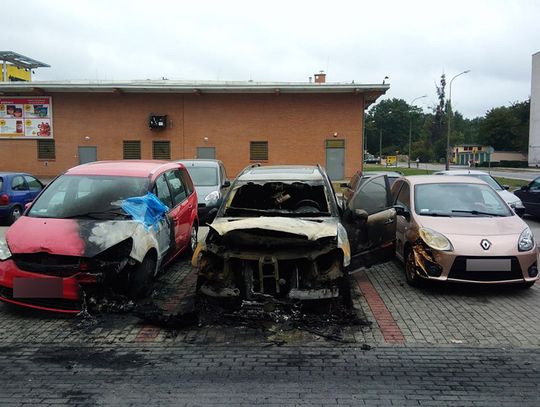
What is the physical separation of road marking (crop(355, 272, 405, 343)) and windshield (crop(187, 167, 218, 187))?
620cm

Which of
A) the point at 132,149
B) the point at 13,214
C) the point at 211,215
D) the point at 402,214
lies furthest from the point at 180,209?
the point at 132,149

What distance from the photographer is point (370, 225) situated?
6148 millimetres

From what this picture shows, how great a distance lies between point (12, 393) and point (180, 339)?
5.16 feet

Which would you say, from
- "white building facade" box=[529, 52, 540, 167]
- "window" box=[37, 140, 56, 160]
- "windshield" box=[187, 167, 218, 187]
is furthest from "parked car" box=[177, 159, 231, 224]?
"white building facade" box=[529, 52, 540, 167]

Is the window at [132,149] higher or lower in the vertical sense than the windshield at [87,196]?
higher

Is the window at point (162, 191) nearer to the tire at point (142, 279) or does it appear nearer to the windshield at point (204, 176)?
the tire at point (142, 279)

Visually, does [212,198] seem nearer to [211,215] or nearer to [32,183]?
[211,215]

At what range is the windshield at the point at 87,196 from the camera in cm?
607

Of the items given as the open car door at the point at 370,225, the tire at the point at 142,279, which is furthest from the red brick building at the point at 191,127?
the tire at the point at 142,279

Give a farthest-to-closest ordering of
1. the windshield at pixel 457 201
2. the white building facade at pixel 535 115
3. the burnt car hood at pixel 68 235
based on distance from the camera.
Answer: the white building facade at pixel 535 115 < the windshield at pixel 457 201 < the burnt car hood at pixel 68 235

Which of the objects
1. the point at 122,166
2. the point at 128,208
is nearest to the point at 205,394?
the point at 128,208

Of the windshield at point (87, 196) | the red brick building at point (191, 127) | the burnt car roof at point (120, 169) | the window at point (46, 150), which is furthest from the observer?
the window at point (46, 150)

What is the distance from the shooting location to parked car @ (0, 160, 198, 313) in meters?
5.23

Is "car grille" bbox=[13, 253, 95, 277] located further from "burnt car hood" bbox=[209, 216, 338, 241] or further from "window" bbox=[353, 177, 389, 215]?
"window" bbox=[353, 177, 389, 215]
